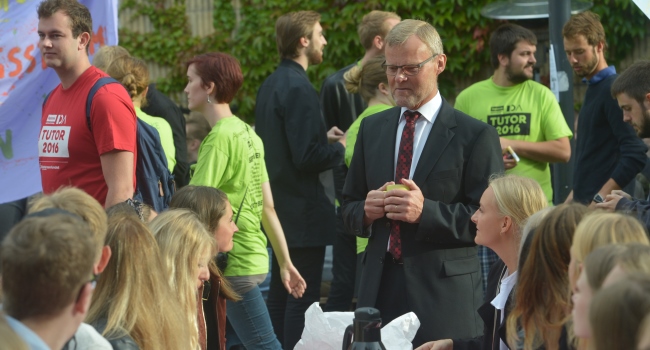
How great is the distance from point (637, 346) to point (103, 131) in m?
2.77

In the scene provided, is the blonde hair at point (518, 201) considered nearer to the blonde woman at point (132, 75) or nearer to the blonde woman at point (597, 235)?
the blonde woman at point (597, 235)

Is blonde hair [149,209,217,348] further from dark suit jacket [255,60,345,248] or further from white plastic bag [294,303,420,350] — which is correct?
dark suit jacket [255,60,345,248]

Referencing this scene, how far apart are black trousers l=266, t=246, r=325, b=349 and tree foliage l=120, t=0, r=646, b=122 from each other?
4.28m

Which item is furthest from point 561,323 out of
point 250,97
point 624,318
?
point 250,97

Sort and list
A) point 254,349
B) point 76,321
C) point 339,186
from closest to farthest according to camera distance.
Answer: point 76,321 → point 254,349 → point 339,186

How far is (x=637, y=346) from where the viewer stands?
1929mm

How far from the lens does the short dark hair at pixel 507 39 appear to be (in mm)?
6199

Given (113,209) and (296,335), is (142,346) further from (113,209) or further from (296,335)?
(296,335)

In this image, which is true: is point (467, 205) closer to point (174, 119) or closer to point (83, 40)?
point (83, 40)

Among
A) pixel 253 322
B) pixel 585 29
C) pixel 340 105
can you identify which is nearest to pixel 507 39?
pixel 585 29

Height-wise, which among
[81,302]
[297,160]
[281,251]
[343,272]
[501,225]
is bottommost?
[343,272]

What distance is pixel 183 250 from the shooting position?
3.45m

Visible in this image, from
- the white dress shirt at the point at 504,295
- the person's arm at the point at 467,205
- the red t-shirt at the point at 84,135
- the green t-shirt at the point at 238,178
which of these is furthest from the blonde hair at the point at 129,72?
the white dress shirt at the point at 504,295

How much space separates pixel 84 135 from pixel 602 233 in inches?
94.5
